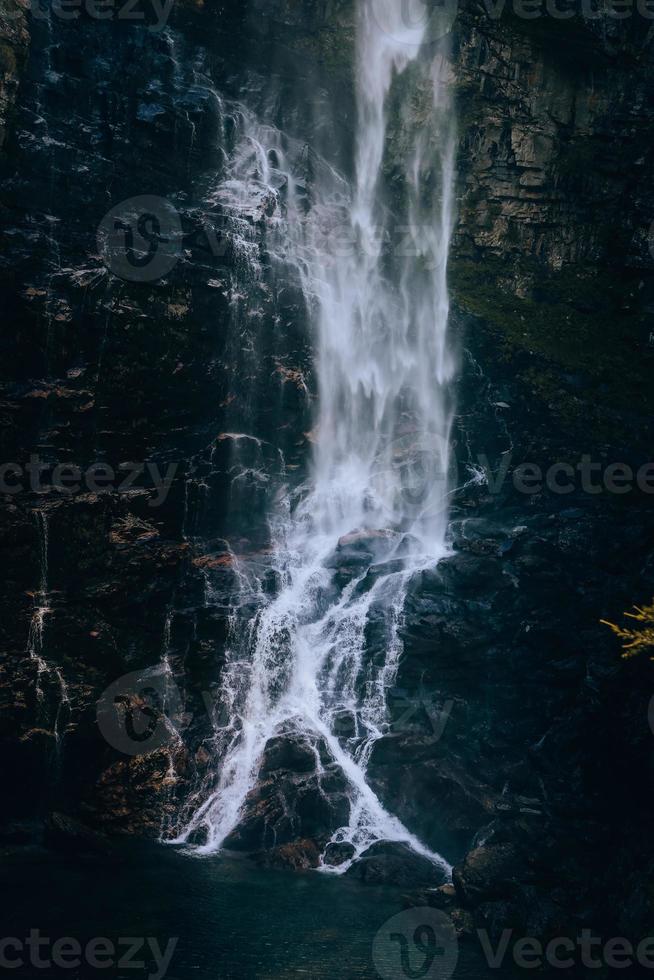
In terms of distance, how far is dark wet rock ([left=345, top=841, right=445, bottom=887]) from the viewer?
19953 millimetres

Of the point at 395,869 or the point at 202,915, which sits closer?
the point at 202,915

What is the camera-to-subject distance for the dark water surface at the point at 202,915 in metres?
16.0

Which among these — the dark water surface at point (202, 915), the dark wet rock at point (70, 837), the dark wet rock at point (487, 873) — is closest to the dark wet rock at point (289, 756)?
the dark water surface at point (202, 915)

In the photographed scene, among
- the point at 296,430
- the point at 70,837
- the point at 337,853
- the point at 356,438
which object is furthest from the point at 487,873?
the point at 356,438

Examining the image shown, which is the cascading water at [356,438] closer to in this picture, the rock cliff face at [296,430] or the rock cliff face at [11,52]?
the rock cliff face at [296,430]

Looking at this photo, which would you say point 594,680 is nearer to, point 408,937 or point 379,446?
point 408,937

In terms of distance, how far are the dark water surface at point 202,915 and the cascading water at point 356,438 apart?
270 cm

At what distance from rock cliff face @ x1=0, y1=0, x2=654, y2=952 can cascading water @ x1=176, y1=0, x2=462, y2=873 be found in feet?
2.68

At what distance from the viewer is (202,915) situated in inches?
698

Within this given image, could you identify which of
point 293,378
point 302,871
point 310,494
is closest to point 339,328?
point 293,378

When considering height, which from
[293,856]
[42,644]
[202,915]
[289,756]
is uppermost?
[42,644]

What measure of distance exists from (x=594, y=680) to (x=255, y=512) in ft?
42.6

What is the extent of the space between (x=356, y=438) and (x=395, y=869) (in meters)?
16.7

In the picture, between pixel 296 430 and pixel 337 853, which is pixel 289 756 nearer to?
pixel 337 853
